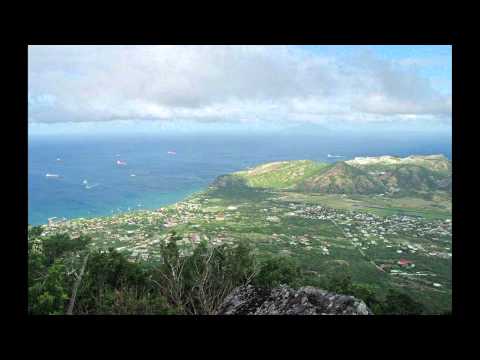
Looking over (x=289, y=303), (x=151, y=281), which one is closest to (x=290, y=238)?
(x=151, y=281)

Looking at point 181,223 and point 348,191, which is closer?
point 181,223

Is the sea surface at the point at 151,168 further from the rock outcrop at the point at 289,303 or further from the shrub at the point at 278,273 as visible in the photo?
the rock outcrop at the point at 289,303

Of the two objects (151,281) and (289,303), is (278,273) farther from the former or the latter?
(289,303)

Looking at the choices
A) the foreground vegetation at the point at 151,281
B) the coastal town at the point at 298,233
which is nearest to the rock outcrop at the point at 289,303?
the foreground vegetation at the point at 151,281

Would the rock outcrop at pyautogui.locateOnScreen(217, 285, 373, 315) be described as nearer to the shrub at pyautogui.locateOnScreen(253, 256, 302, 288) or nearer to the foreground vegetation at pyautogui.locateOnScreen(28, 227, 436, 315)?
the foreground vegetation at pyautogui.locateOnScreen(28, 227, 436, 315)

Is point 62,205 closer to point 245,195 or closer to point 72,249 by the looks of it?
point 245,195

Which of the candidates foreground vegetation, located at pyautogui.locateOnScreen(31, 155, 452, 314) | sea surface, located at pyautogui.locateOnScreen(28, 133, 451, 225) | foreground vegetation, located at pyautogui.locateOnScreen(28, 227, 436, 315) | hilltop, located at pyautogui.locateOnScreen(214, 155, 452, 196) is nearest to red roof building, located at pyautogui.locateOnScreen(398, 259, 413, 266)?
foreground vegetation, located at pyautogui.locateOnScreen(31, 155, 452, 314)
